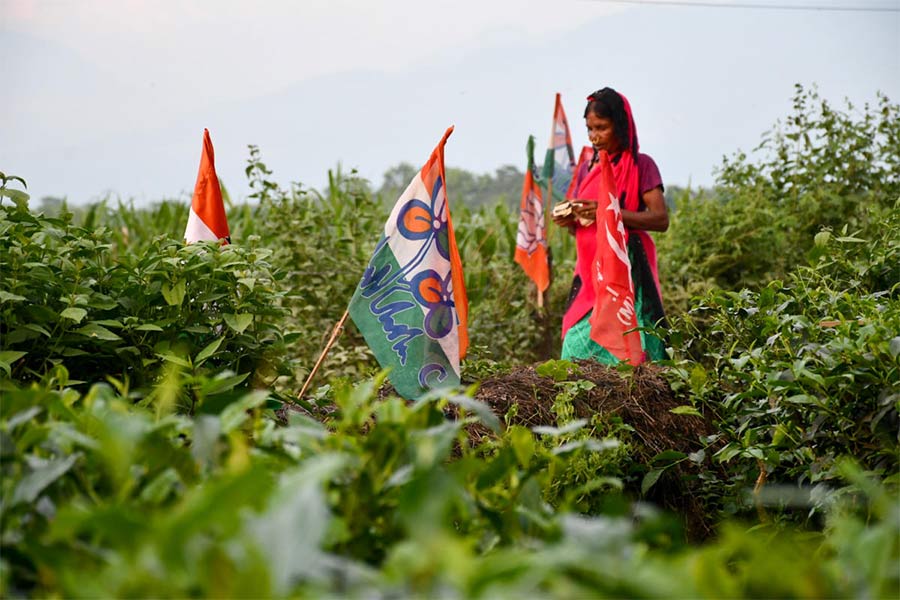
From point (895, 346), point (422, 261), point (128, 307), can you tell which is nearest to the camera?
point (895, 346)

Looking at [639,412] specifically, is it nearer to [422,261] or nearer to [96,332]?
[422,261]

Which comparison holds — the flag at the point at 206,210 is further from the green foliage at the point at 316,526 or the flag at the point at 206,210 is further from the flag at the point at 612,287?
the green foliage at the point at 316,526

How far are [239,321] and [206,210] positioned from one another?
1.31 meters

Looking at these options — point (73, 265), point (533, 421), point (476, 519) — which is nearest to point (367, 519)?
point (476, 519)

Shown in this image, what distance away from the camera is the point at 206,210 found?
11.7ft

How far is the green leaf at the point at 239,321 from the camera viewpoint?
92.0 inches

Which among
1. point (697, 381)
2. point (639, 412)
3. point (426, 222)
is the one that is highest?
point (426, 222)

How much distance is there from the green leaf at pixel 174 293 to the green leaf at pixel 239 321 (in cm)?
12

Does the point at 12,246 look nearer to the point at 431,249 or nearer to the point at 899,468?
the point at 431,249

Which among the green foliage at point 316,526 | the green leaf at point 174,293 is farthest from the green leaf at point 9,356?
the green foliage at point 316,526

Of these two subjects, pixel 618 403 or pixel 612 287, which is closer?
pixel 618 403

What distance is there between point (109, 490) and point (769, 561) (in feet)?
1.97

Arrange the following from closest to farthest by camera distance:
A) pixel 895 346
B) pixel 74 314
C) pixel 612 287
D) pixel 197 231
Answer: pixel 895 346, pixel 74 314, pixel 197 231, pixel 612 287

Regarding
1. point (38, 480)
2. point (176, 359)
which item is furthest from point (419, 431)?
point (176, 359)
